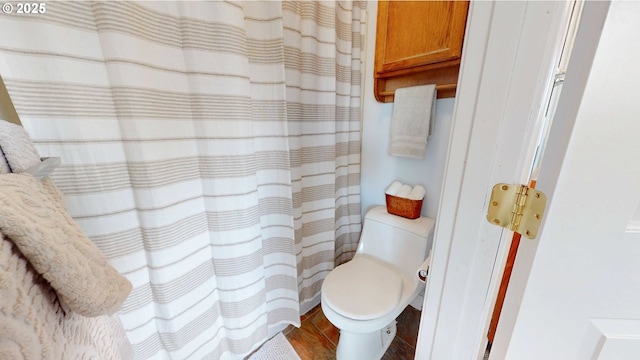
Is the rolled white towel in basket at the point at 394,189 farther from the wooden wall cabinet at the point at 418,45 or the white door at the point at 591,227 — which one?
the white door at the point at 591,227

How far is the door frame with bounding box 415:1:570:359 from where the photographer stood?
1.16 feet

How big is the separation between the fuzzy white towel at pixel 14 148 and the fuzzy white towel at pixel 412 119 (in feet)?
4.20

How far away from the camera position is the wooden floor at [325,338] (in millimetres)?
1154

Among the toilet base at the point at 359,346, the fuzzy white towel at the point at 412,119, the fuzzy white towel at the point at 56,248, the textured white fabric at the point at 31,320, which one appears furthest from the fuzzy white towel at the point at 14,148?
the fuzzy white towel at the point at 412,119

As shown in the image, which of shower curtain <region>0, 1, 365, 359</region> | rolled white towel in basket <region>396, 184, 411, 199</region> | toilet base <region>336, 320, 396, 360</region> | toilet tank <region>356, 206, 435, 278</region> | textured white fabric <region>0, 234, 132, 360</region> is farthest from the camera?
rolled white towel in basket <region>396, 184, 411, 199</region>

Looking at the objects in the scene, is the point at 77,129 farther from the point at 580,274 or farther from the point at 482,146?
the point at 580,274

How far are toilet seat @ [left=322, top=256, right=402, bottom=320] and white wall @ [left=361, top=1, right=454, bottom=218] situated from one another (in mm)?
450

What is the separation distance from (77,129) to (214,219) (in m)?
0.47

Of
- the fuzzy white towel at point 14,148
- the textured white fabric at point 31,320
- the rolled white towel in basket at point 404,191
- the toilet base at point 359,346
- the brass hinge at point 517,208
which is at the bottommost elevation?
the toilet base at point 359,346

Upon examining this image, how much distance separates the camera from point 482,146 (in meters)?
0.41

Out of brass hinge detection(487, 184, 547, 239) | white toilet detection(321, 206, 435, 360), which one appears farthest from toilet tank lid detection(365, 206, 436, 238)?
brass hinge detection(487, 184, 547, 239)

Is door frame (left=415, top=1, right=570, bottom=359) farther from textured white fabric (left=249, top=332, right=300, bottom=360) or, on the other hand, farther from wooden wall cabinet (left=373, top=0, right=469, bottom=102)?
textured white fabric (left=249, top=332, right=300, bottom=360)

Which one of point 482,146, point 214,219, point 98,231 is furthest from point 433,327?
point 98,231

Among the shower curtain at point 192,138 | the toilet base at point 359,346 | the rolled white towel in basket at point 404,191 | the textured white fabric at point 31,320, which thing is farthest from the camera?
the rolled white towel in basket at point 404,191
